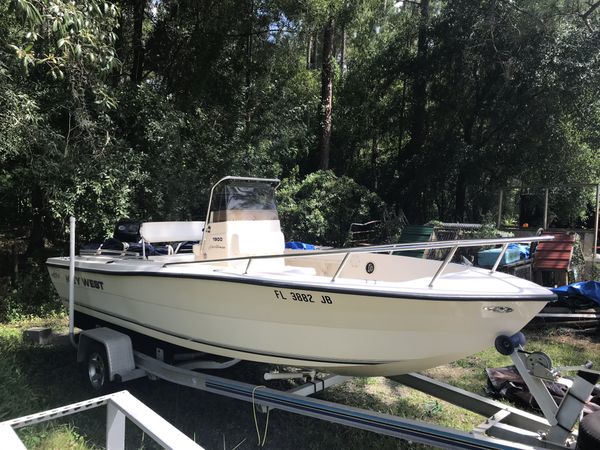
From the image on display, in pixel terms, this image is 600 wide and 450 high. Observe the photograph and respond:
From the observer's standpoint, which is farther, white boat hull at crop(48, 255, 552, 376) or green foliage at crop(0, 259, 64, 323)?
green foliage at crop(0, 259, 64, 323)

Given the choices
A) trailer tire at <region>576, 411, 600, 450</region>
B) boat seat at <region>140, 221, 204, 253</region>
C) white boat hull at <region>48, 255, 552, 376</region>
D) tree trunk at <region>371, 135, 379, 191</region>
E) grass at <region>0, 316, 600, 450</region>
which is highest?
tree trunk at <region>371, 135, 379, 191</region>

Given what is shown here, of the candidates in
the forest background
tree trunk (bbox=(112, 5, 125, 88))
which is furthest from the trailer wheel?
tree trunk (bbox=(112, 5, 125, 88))

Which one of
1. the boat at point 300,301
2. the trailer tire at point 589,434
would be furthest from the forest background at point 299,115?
the trailer tire at point 589,434

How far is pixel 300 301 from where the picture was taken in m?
3.14

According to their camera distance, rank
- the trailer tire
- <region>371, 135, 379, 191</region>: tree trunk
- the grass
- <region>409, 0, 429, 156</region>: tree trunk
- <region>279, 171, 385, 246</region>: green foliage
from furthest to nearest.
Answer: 1. <region>371, 135, 379, 191</region>: tree trunk
2. <region>409, 0, 429, 156</region>: tree trunk
3. <region>279, 171, 385, 246</region>: green foliage
4. the grass
5. the trailer tire

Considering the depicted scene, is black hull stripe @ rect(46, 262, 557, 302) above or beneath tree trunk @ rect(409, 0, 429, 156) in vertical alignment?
beneath

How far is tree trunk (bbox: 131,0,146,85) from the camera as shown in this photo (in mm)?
9734

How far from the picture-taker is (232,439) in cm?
358

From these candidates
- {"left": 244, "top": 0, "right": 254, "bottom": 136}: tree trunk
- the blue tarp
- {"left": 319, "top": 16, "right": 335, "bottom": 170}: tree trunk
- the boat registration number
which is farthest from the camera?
{"left": 319, "top": 16, "right": 335, "bottom": 170}: tree trunk

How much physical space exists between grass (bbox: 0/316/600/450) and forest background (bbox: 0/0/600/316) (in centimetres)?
266

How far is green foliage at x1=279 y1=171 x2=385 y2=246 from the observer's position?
10758 millimetres

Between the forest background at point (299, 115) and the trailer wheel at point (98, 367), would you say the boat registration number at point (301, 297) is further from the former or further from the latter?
the forest background at point (299, 115)

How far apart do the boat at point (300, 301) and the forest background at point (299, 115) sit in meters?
1.82

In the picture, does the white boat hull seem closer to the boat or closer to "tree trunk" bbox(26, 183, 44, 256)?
the boat
